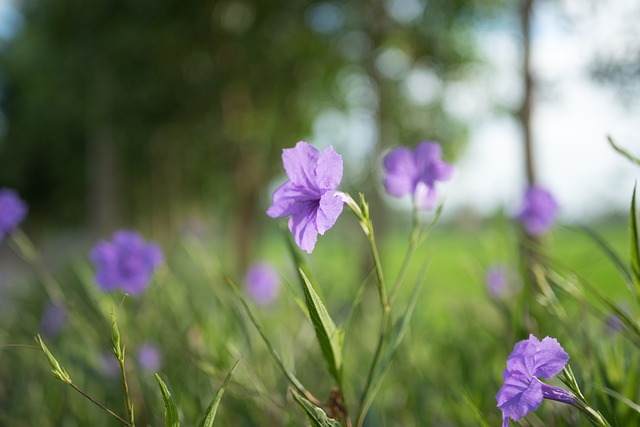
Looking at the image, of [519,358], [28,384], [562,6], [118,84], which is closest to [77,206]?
[118,84]

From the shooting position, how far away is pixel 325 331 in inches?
41.2

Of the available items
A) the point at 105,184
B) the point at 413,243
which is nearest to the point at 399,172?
the point at 413,243

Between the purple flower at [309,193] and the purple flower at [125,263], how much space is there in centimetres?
120

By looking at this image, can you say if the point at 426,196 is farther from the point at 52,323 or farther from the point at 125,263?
the point at 52,323

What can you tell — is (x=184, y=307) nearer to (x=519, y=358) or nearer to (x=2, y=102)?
(x=519, y=358)

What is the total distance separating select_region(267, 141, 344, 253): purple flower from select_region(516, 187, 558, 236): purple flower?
1.60 m

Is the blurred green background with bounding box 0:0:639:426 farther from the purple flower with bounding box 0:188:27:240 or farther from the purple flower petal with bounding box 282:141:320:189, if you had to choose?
the purple flower petal with bounding box 282:141:320:189

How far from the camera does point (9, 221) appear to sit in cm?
220

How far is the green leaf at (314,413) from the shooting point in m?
0.97

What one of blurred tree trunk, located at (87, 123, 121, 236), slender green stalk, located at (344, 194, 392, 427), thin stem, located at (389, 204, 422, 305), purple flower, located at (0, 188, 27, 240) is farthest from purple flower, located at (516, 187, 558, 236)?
blurred tree trunk, located at (87, 123, 121, 236)

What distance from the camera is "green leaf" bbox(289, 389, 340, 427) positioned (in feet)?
3.19

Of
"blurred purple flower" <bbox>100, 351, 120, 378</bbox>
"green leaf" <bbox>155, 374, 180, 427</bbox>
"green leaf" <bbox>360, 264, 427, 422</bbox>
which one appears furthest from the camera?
"blurred purple flower" <bbox>100, 351, 120, 378</bbox>

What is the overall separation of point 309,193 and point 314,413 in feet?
1.02

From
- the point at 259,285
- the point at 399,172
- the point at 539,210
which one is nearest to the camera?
the point at 399,172
